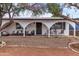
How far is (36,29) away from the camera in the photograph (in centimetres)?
1081

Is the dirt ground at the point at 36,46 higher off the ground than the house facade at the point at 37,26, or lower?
lower

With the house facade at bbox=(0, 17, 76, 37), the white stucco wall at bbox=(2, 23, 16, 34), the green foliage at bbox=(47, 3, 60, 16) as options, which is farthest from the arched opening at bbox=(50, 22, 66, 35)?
the white stucco wall at bbox=(2, 23, 16, 34)

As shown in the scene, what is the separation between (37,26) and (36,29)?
0.07 m

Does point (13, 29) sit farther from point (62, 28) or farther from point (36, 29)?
point (62, 28)

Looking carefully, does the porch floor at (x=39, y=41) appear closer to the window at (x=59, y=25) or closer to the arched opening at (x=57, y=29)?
the arched opening at (x=57, y=29)

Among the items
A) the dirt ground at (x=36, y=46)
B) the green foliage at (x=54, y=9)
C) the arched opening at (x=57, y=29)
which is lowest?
the dirt ground at (x=36, y=46)

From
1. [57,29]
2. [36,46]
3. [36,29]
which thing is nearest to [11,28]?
[36,29]

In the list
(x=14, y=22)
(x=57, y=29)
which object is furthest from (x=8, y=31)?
(x=57, y=29)

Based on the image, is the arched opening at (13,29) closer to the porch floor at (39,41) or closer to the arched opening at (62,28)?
the porch floor at (39,41)

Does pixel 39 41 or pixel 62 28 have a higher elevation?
pixel 62 28

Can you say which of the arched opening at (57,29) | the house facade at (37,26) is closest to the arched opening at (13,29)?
the house facade at (37,26)

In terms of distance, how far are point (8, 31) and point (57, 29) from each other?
104 centimetres

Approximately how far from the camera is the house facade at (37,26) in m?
10.8

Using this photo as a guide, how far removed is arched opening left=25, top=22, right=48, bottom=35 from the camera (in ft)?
35.4
